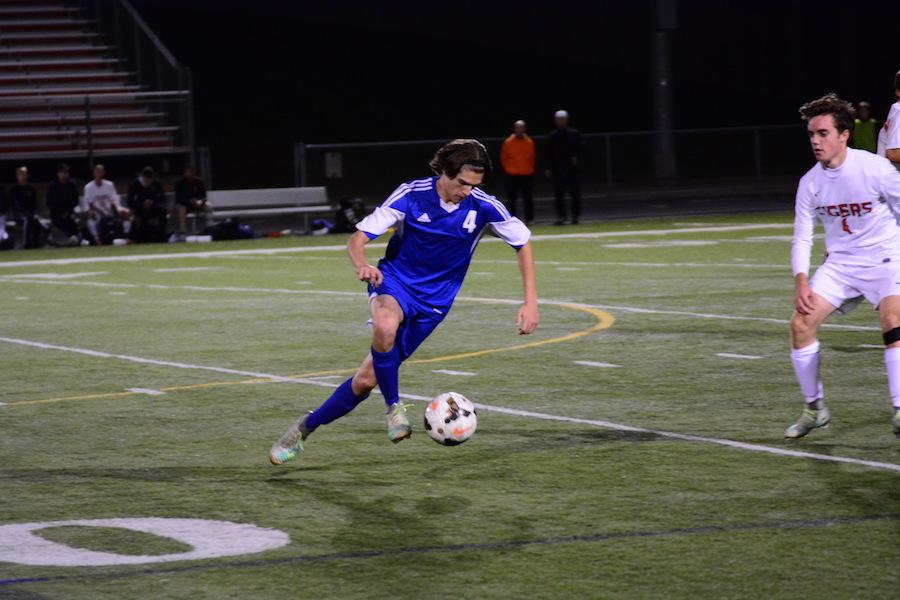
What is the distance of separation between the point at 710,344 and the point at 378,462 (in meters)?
4.99

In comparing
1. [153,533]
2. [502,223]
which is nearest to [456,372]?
[502,223]

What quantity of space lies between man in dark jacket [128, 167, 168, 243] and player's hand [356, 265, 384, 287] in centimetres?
2077

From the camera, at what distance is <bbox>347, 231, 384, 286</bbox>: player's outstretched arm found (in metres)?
7.55

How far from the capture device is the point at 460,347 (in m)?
12.8

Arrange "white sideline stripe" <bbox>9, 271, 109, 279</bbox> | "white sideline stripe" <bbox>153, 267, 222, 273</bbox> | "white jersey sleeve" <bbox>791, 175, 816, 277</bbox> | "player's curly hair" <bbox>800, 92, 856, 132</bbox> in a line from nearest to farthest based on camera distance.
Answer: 1. "player's curly hair" <bbox>800, 92, 856, 132</bbox>
2. "white jersey sleeve" <bbox>791, 175, 816, 277</bbox>
3. "white sideline stripe" <bbox>9, 271, 109, 279</bbox>
4. "white sideline stripe" <bbox>153, 267, 222, 273</bbox>

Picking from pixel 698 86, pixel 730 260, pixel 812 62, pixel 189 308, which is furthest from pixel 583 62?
pixel 189 308

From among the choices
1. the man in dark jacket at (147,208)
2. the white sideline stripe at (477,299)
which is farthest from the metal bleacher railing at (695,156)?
the white sideline stripe at (477,299)

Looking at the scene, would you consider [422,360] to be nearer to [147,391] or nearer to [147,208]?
[147,391]

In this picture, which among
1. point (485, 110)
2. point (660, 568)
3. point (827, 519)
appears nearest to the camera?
point (660, 568)

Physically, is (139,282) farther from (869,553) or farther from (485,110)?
(485,110)

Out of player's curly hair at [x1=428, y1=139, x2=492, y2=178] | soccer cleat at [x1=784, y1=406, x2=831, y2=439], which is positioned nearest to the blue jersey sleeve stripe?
player's curly hair at [x1=428, y1=139, x2=492, y2=178]

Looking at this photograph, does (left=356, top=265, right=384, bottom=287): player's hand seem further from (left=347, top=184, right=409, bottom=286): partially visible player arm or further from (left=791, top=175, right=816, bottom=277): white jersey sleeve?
(left=791, top=175, right=816, bottom=277): white jersey sleeve

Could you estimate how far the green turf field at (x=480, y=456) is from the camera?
584 centimetres

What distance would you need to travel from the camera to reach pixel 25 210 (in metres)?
27.7
